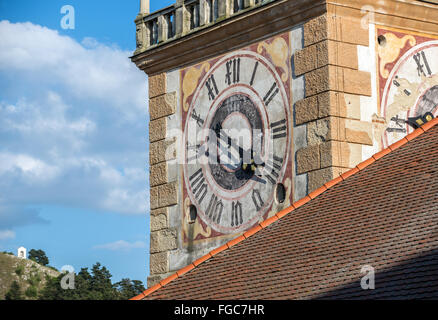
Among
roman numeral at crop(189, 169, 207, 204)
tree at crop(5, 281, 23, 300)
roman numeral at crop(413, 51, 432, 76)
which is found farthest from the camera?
tree at crop(5, 281, 23, 300)

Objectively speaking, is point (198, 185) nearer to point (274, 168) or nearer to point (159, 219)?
point (159, 219)

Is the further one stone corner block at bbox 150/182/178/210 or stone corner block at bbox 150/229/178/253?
stone corner block at bbox 150/182/178/210

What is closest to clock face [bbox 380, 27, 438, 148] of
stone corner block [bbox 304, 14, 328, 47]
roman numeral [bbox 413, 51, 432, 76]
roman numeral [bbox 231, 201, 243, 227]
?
roman numeral [bbox 413, 51, 432, 76]

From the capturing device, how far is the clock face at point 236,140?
18328 millimetres

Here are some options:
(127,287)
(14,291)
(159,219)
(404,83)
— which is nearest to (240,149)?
(159,219)

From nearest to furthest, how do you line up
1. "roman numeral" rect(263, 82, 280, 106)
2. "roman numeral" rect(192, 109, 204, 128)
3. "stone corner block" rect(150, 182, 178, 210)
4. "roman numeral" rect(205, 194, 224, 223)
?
1. "roman numeral" rect(263, 82, 280, 106)
2. "roman numeral" rect(205, 194, 224, 223)
3. "roman numeral" rect(192, 109, 204, 128)
4. "stone corner block" rect(150, 182, 178, 210)

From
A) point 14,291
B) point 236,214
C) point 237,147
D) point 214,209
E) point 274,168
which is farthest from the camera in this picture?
point 14,291

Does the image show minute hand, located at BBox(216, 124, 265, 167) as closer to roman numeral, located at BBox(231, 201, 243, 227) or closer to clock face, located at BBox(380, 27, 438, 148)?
roman numeral, located at BBox(231, 201, 243, 227)

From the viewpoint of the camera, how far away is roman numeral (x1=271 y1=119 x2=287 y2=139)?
59.8 feet

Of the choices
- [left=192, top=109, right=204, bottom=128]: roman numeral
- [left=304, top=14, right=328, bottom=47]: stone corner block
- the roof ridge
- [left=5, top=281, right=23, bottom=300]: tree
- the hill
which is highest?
the hill

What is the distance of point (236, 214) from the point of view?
1869cm

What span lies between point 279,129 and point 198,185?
2108 mm
